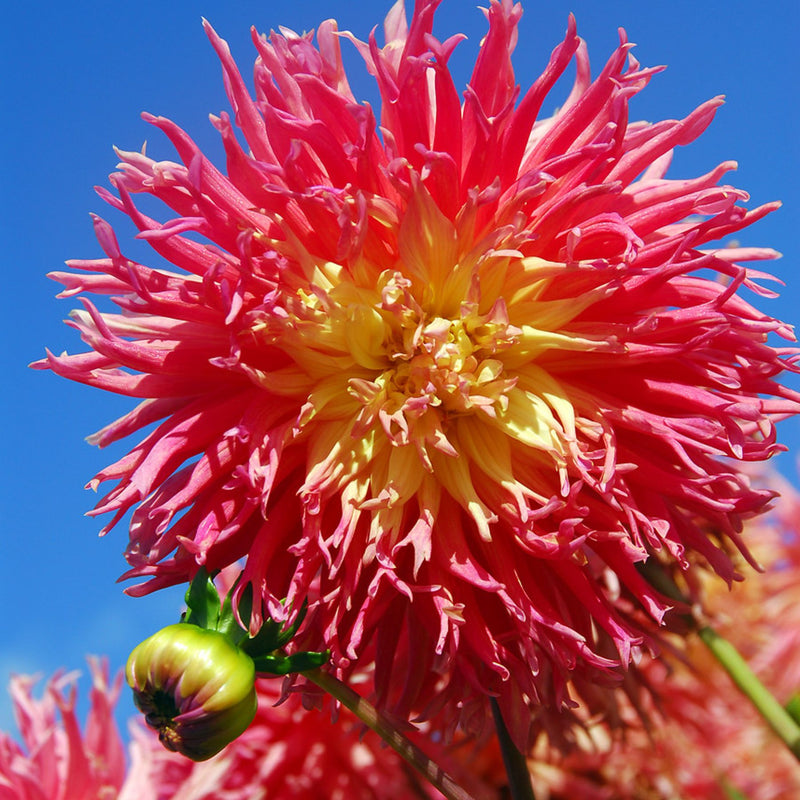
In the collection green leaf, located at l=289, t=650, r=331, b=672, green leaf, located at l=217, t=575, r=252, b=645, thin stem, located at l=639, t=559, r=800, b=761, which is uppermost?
green leaf, located at l=217, t=575, r=252, b=645

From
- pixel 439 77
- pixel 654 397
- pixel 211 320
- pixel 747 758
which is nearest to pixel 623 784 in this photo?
pixel 747 758

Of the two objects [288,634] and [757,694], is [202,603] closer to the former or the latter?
[288,634]

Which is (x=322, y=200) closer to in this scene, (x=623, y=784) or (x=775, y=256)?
(x=775, y=256)

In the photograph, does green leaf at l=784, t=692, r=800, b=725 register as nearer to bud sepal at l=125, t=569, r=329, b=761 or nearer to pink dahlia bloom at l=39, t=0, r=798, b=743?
pink dahlia bloom at l=39, t=0, r=798, b=743

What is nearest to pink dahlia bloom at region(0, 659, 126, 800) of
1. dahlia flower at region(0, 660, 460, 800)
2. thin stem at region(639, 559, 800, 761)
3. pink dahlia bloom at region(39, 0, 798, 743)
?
dahlia flower at region(0, 660, 460, 800)

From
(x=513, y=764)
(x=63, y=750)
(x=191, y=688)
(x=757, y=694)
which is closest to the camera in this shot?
(x=191, y=688)

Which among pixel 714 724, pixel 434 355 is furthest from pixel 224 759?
pixel 714 724

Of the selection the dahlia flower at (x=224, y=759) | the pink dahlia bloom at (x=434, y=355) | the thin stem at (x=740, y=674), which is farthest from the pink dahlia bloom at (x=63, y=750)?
the thin stem at (x=740, y=674)

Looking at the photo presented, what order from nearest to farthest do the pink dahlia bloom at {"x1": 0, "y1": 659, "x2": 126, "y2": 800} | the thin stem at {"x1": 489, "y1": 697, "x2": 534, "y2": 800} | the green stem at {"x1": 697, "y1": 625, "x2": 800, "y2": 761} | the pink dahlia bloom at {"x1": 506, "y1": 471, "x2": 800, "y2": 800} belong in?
the thin stem at {"x1": 489, "y1": 697, "x2": 534, "y2": 800} → the green stem at {"x1": 697, "y1": 625, "x2": 800, "y2": 761} → the pink dahlia bloom at {"x1": 0, "y1": 659, "x2": 126, "y2": 800} → the pink dahlia bloom at {"x1": 506, "y1": 471, "x2": 800, "y2": 800}
